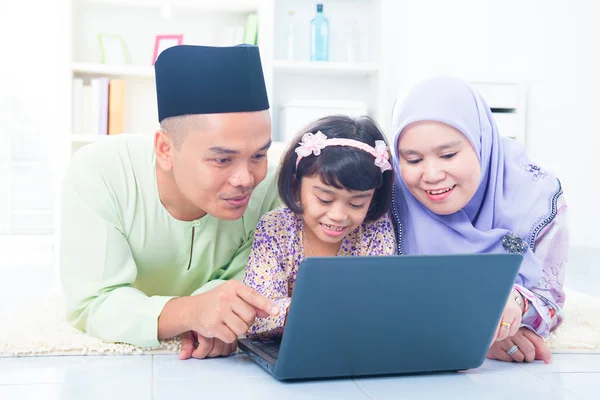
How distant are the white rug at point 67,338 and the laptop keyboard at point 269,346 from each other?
200 mm

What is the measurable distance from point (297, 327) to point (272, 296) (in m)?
0.36

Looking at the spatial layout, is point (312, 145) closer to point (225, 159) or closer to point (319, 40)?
point (225, 159)

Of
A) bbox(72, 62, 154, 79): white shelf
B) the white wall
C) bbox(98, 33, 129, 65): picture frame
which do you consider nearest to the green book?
bbox(72, 62, 154, 79): white shelf

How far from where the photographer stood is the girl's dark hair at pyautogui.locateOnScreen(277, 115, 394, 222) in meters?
1.69

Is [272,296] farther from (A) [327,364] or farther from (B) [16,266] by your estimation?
(B) [16,266]

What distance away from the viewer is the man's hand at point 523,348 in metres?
1.64

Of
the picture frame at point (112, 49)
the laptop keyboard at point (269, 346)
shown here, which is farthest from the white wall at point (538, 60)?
the laptop keyboard at point (269, 346)

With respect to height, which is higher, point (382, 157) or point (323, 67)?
point (323, 67)

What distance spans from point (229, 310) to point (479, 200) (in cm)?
76

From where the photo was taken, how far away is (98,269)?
170cm

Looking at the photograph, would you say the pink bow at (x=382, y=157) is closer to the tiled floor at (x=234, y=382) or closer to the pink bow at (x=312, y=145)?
the pink bow at (x=312, y=145)

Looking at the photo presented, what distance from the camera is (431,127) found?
1.75 m

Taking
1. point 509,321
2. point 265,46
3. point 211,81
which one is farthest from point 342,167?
point 265,46

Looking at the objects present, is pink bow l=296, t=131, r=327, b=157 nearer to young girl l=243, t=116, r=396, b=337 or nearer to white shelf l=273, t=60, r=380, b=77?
young girl l=243, t=116, r=396, b=337
